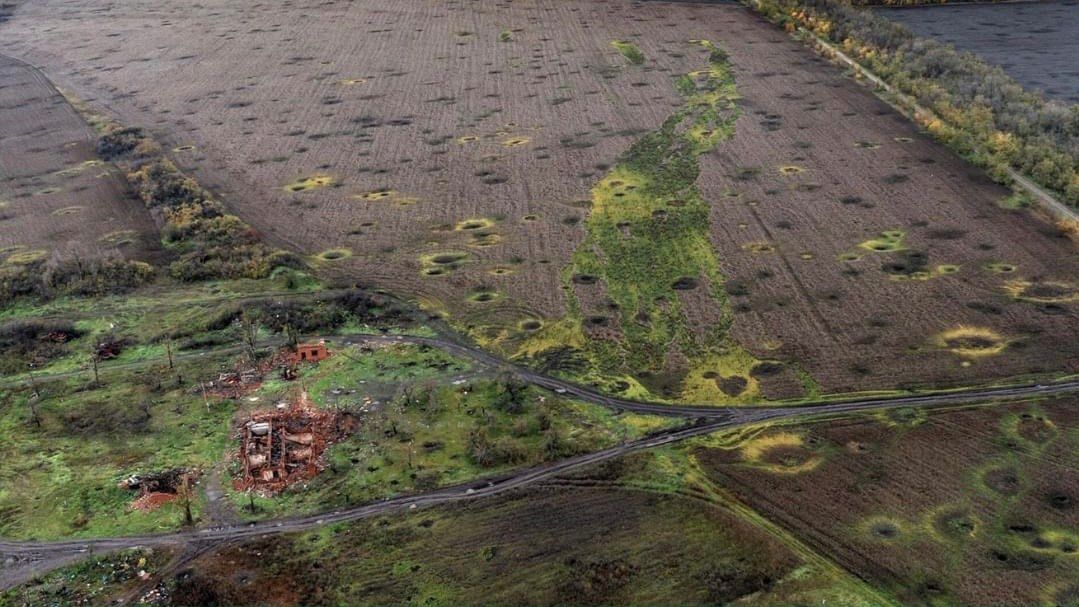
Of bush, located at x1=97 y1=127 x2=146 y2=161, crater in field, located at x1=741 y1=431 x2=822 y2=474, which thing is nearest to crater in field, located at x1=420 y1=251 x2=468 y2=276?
crater in field, located at x1=741 y1=431 x2=822 y2=474

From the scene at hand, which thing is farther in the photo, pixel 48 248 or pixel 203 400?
pixel 48 248

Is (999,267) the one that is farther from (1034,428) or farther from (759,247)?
(1034,428)

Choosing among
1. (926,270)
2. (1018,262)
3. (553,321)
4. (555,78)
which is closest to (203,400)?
(553,321)

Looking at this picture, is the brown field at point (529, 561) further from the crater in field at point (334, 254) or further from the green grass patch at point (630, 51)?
the green grass patch at point (630, 51)

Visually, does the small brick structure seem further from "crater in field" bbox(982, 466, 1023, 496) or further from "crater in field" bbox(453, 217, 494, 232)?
"crater in field" bbox(982, 466, 1023, 496)

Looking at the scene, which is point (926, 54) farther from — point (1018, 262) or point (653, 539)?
point (653, 539)

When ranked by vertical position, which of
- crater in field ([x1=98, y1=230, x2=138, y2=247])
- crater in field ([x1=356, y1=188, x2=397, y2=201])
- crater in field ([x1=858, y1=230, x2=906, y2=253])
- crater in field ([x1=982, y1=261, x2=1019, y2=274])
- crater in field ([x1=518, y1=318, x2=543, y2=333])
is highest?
crater in field ([x1=858, y1=230, x2=906, y2=253])
